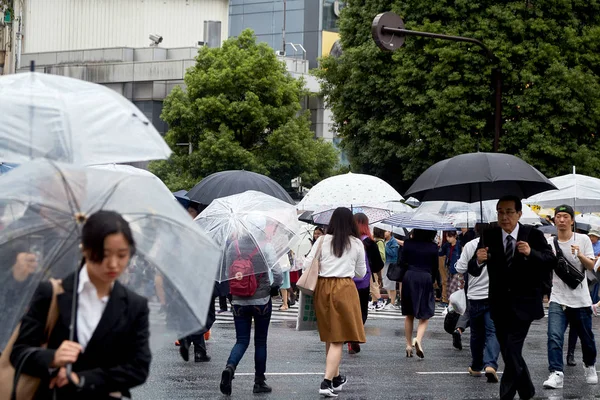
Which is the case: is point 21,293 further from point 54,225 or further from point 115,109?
point 115,109

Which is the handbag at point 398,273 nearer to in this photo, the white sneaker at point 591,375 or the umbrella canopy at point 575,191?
the white sneaker at point 591,375

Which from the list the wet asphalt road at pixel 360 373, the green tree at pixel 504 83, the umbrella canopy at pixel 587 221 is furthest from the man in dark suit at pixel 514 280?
the green tree at pixel 504 83

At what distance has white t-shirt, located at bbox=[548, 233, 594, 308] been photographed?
1134 cm

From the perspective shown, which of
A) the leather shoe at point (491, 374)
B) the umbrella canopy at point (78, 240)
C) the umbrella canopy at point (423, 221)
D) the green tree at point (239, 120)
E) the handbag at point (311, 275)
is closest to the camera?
the umbrella canopy at point (78, 240)

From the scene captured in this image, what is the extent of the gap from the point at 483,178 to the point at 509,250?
92 centimetres

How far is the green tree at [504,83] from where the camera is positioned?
3191cm

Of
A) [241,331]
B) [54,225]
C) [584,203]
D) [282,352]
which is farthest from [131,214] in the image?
[584,203]

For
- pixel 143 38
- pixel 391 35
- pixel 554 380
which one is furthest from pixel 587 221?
pixel 143 38

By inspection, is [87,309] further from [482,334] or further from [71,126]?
[482,334]

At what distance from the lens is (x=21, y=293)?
4965 mm

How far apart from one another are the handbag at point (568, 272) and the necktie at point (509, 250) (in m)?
2.27

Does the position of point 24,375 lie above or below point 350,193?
below

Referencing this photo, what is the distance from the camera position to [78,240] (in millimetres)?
4801

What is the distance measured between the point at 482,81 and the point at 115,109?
1101 inches
